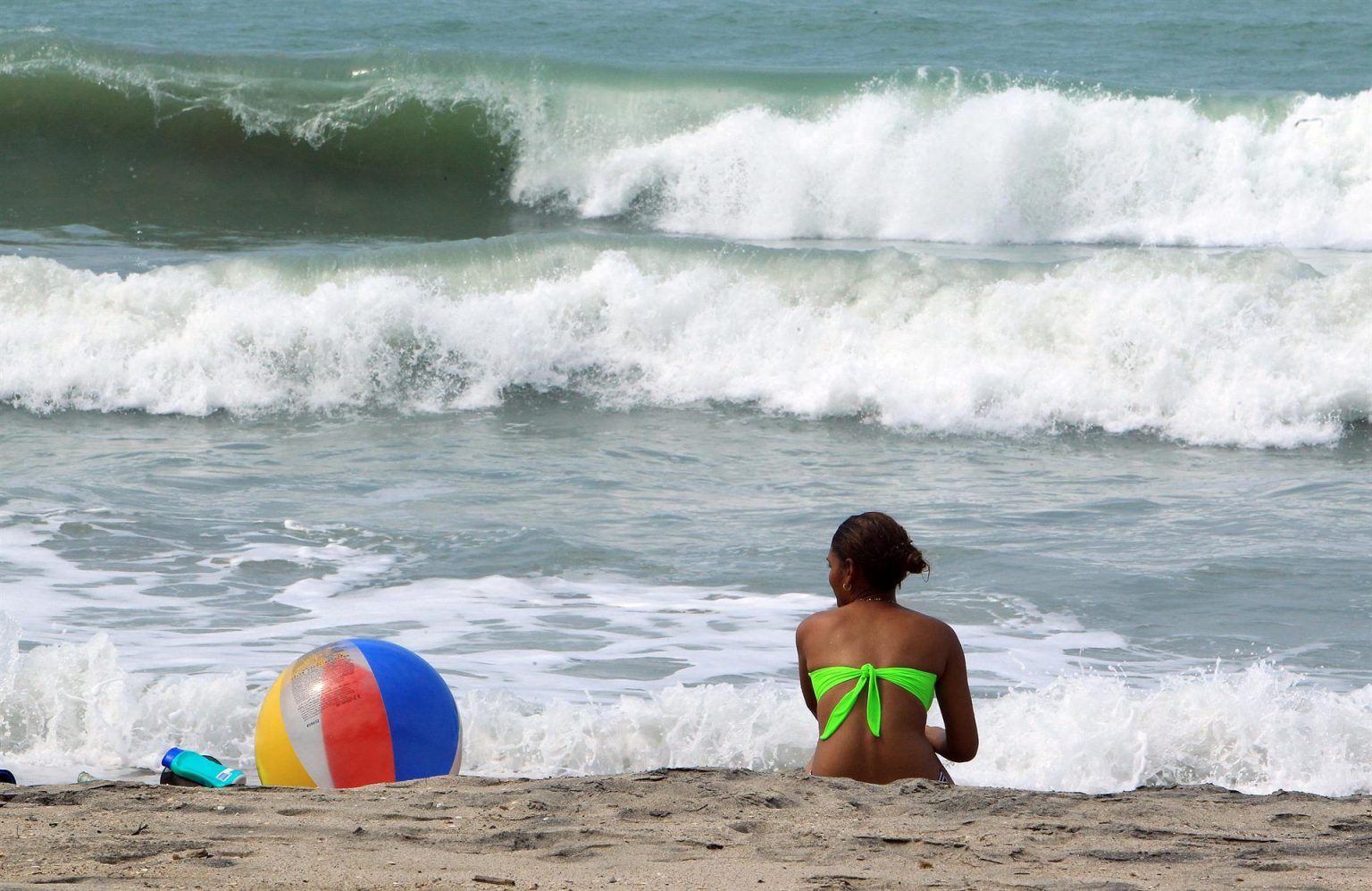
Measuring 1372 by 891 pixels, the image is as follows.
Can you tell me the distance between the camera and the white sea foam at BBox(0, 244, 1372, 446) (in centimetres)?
1020

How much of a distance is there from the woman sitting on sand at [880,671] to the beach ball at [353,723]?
1.03 m

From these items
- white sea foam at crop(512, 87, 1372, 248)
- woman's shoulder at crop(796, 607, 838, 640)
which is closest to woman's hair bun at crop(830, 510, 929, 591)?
woman's shoulder at crop(796, 607, 838, 640)

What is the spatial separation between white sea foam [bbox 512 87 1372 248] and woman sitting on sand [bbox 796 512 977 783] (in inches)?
466

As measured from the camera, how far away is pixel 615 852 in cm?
327

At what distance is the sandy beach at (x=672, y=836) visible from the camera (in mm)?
3066

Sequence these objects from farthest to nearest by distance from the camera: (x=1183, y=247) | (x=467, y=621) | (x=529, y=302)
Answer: (x=1183, y=247) < (x=529, y=302) < (x=467, y=621)

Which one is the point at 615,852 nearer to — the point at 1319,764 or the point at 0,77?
the point at 1319,764

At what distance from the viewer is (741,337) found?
36.8ft

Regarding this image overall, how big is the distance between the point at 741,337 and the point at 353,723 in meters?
7.56

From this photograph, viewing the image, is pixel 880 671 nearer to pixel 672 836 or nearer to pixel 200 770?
pixel 672 836

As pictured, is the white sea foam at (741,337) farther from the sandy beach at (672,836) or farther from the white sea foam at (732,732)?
the sandy beach at (672,836)

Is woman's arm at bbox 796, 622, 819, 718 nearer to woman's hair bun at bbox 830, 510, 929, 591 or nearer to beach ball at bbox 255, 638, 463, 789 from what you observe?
woman's hair bun at bbox 830, 510, 929, 591

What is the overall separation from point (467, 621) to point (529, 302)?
5.52 metres

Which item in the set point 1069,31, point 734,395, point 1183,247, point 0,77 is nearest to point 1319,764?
point 734,395
